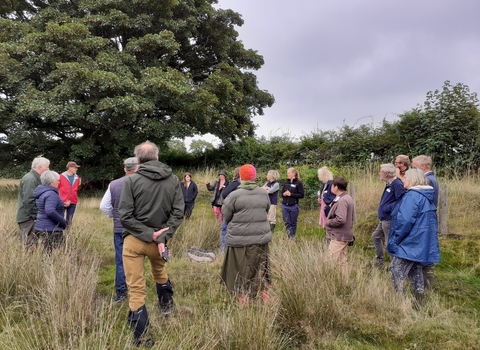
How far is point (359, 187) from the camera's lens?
35.2 ft

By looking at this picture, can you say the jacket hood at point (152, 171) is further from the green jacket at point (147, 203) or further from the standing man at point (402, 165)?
the standing man at point (402, 165)

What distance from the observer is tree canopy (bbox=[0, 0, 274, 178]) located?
12.8m

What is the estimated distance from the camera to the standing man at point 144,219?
3.25m

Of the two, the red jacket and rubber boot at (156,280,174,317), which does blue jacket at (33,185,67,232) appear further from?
the red jacket

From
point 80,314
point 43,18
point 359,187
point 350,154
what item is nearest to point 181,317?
point 80,314

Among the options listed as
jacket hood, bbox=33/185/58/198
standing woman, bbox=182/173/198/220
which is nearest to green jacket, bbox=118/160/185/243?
jacket hood, bbox=33/185/58/198

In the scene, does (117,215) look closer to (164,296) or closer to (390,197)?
(164,296)

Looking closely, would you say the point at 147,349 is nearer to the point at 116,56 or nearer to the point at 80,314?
the point at 80,314

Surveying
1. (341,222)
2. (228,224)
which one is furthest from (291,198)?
(228,224)

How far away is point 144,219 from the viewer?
3.32m

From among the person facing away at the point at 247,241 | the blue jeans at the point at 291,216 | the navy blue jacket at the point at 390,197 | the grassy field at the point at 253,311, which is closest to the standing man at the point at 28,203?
the grassy field at the point at 253,311

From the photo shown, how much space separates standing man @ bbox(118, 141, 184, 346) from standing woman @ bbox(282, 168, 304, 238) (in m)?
4.21

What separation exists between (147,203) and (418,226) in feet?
9.90

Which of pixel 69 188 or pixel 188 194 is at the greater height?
pixel 69 188
